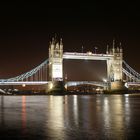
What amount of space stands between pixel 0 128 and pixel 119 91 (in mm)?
62696

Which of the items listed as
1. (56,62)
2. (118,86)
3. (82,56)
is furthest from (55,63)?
(118,86)

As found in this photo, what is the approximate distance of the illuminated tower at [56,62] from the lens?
7268 cm

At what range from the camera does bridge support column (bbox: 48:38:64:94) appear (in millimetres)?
69250

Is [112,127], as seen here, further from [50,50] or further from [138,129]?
[50,50]

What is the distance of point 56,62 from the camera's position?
7362 cm

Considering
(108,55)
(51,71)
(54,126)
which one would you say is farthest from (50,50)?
(54,126)

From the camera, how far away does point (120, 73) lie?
81000 millimetres

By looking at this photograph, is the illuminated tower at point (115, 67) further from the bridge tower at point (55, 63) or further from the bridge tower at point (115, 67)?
the bridge tower at point (55, 63)

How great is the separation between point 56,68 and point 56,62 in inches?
51.5

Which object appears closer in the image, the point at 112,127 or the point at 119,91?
the point at 112,127

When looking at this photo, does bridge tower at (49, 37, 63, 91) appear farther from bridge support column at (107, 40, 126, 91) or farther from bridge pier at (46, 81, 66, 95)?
bridge support column at (107, 40, 126, 91)

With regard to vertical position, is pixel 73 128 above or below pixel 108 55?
below

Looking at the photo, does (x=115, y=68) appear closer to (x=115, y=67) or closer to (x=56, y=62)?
(x=115, y=67)

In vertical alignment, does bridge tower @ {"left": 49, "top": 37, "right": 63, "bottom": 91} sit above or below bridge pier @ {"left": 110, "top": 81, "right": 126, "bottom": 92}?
above
